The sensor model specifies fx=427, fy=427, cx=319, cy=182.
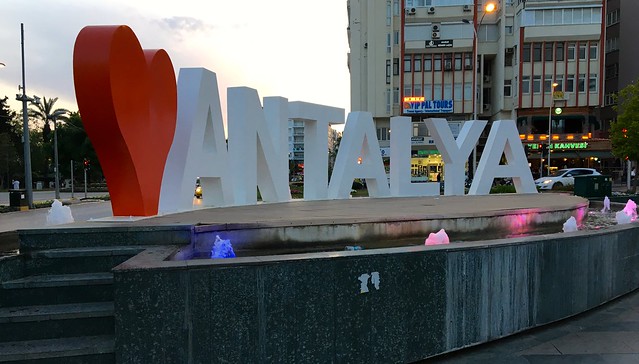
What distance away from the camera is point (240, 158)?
1083cm

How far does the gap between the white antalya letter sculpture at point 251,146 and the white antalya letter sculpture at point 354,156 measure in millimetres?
2230

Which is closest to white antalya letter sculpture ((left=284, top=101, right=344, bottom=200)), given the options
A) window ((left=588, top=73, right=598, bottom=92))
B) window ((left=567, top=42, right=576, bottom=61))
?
window ((left=567, top=42, right=576, bottom=61))

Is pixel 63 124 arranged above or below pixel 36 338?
above

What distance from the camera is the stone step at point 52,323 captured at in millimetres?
3665

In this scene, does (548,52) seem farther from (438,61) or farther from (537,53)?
(438,61)

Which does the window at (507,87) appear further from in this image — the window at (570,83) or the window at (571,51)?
the window at (571,51)

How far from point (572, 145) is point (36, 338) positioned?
5236 centimetres

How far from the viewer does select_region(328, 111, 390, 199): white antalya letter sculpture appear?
1373 cm

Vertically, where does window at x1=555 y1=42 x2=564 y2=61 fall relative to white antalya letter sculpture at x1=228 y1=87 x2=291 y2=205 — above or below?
above

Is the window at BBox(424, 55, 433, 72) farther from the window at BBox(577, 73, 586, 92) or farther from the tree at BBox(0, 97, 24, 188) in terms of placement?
the tree at BBox(0, 97, 24, 188)

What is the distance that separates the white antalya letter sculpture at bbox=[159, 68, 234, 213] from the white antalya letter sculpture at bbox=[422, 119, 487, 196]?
809cm

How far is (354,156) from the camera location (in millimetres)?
13805

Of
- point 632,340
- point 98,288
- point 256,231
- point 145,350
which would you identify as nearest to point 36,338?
point 98,288

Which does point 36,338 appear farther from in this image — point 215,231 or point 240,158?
point 240,158
